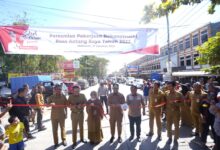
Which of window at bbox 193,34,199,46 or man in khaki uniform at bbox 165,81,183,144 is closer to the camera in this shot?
man in khaki uniform at bbox 165,81,183,144

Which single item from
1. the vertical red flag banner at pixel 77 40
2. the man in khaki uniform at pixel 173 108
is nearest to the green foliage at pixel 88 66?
the man in khaki uniform at pixel 173 108

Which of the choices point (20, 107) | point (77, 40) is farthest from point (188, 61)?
point (77, 40)

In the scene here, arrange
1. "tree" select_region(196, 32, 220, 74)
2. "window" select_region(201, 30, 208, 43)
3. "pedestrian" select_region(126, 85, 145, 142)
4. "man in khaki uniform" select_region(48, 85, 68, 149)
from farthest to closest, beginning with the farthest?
1. "window" select_region(201, 30, 208, 43)
2. "pedestrian" select_region(126, 85, 145, 142)
3. "tree" select_region(196, 32, 220, 74)
4. "man in khaki uniform" select_region(48, 85, 68, 149)

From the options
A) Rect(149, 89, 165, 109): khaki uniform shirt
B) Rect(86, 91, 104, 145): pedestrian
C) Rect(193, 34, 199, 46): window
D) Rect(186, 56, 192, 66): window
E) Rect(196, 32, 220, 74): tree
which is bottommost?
Rect(86, 91, 104, 145): pedestrian

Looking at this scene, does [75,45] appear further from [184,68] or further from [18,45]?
[184,68]

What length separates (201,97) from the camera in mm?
7176

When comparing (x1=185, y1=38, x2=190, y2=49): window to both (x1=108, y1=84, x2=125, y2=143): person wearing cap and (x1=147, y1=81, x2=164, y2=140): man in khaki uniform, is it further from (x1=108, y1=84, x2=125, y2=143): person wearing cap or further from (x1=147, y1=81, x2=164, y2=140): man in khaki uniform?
(x1=108, y1=84, x2=125, y2=143): person wearing cap

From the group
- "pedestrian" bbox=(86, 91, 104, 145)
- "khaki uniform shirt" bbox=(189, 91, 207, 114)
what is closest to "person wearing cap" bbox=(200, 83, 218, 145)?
"khaki uniform shirt" bbox=(189, 91, 207, 114)

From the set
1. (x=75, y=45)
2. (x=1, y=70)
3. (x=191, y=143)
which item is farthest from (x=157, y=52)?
(x=1, y=70)

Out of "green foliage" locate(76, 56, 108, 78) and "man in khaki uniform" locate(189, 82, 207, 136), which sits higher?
"green foliage" locate(76, 56, 108, 78)

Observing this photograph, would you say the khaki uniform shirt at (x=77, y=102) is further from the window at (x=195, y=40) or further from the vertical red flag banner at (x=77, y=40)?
the window at (x=195, y=40)

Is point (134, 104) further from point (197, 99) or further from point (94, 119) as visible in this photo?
point (197, 99)

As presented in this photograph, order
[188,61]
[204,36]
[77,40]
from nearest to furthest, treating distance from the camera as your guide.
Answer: [77,40] → [204,36] → [188,61]

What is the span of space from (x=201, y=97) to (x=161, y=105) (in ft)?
4.06
